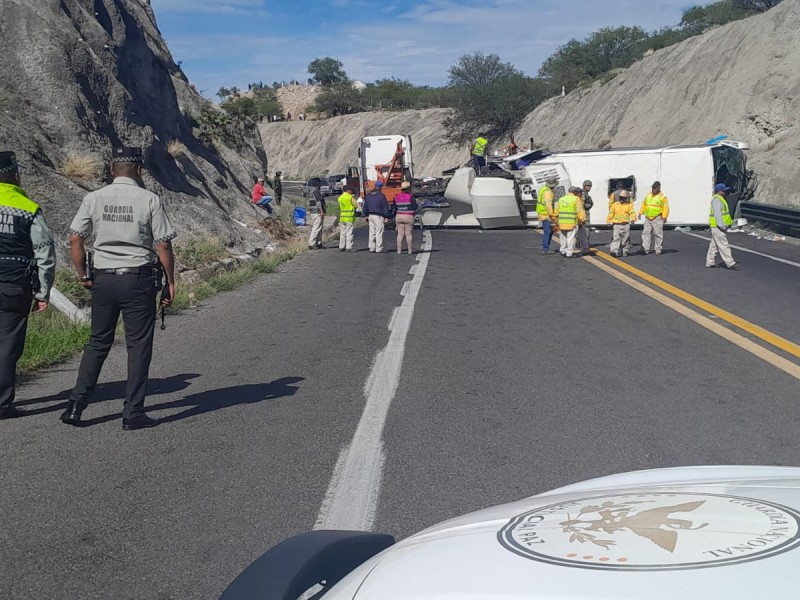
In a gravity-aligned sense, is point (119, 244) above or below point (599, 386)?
above

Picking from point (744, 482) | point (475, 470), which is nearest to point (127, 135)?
point (475, 470)

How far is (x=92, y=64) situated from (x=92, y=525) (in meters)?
19.0

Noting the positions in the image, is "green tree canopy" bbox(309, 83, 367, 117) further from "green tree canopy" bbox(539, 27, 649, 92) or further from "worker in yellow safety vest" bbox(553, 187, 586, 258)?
"worker in yellow safety vest" bbox(553, 187, 586, 258)

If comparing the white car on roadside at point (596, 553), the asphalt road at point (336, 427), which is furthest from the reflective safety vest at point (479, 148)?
the white car on roadside at point (596, 553)

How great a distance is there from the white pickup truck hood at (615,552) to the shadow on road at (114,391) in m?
5.53

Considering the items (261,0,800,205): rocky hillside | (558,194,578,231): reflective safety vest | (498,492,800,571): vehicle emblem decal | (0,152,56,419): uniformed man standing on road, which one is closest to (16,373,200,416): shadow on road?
(0,152,56,419): uniformed man standing on road

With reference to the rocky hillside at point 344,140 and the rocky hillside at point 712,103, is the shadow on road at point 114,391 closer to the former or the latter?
the rocky hillside at point 712,103

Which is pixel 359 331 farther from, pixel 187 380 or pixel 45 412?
pixel 45 412

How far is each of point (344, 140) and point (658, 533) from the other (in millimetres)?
99790

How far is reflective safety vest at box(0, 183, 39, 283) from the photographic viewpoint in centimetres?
666

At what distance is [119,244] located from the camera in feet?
20.8

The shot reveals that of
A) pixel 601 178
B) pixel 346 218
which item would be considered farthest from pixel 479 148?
pixel 346 218

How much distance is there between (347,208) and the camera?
22.5 m

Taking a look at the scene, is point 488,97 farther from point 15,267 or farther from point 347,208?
point 15,267
